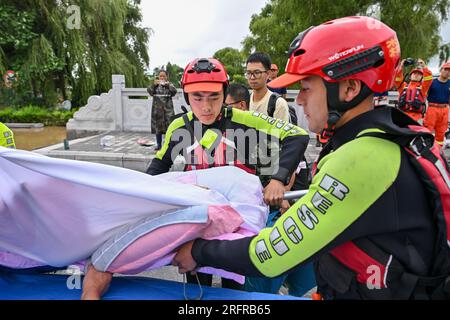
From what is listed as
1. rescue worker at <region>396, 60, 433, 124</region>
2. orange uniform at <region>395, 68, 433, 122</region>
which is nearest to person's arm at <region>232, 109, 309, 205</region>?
rescue worker at <region>396, 60, 433, 124</region>

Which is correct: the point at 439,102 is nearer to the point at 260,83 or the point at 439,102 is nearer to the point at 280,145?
the point at 260,83

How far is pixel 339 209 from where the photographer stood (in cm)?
95

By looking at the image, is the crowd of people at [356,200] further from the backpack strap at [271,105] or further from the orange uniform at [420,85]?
the orange uniform at [420,85]

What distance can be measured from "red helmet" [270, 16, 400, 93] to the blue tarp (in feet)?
2.75

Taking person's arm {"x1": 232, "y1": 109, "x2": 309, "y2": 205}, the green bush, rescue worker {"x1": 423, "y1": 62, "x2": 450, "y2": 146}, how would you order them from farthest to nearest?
the green bush
rescue worker {"x1": 423, "y1": 62, "x2": 450, "y2": 146}
person's arm {"x1": 232, "y1": 109, "x2": 309, "y2": 205}

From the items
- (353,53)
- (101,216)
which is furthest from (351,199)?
(101,216)

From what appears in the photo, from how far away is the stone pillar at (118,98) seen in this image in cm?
1155

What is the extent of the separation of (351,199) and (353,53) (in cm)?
49

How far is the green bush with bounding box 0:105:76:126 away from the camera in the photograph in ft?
48.2

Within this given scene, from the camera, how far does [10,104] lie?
51.6 ft

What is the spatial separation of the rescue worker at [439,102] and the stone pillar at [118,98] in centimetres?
928

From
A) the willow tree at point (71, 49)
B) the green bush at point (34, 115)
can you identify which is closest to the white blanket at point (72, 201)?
the willow tree at point (71, 49)

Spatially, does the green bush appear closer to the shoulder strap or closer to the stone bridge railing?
the stone bridge railing

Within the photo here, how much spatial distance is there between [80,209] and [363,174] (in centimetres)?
109
